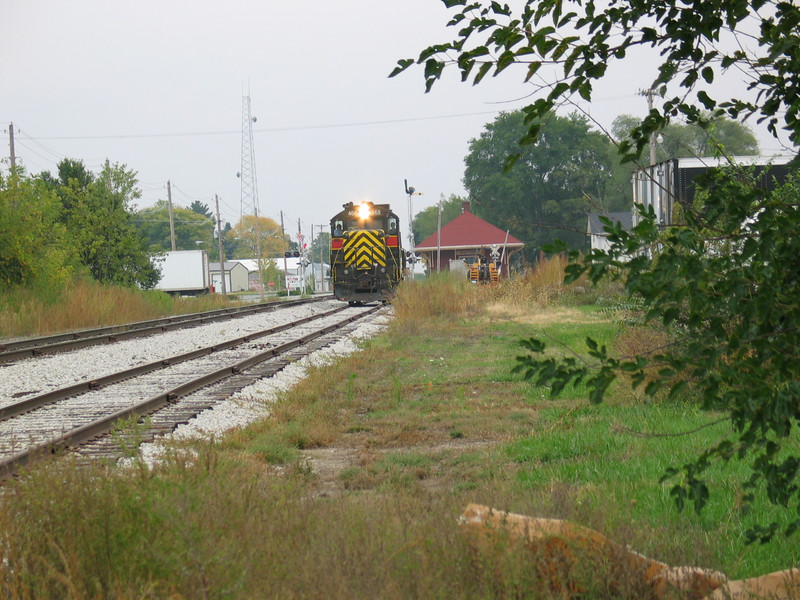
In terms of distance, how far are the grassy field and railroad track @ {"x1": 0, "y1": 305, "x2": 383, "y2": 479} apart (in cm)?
81

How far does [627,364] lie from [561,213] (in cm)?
7954

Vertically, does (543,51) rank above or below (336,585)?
above

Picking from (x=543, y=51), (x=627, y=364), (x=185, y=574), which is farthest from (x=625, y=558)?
(x=543, y=51)

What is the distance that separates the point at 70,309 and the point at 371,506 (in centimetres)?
2372

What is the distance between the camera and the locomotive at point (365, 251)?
34.9 meters

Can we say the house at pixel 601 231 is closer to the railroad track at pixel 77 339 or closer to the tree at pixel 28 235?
the railroad track at pixel 77 339

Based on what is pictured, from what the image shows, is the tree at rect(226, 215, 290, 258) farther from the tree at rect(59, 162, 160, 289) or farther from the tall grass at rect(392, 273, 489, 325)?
the tall grass at rect(392, 273, 489, 325)

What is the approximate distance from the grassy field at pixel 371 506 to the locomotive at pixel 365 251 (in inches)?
1009

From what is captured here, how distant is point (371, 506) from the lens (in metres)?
4.38

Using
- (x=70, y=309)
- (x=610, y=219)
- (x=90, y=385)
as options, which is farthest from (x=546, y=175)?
(x=610, y=219)

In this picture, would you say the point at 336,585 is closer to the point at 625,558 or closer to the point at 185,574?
the point at 185,574

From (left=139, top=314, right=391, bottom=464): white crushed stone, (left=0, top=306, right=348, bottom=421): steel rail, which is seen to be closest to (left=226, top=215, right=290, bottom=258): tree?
(left=0, top=306, right=348, bottom=421): steel rail

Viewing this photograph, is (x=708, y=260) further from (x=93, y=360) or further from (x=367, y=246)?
(x=367, y=246)

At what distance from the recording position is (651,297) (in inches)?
110
